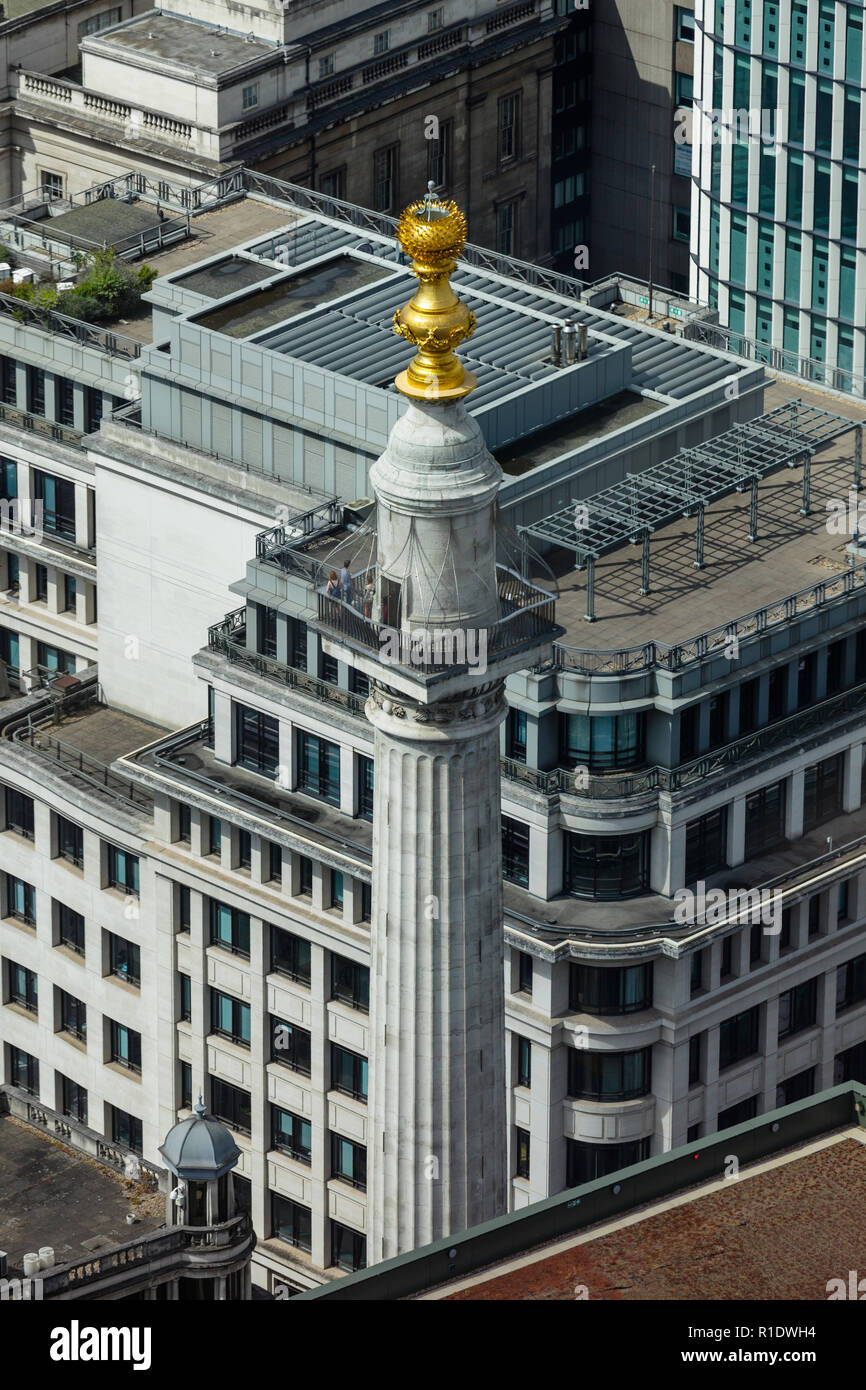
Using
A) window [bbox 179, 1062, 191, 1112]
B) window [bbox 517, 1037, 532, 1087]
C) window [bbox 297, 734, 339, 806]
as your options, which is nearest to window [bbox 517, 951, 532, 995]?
window [bbox 517, 1037, 532, 1087]

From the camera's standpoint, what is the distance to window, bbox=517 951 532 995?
160750mm

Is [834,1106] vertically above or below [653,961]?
above

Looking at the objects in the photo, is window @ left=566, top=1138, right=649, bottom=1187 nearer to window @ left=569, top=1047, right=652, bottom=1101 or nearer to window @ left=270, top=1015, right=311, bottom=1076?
window @ left=569, top=1047, right=652, bottom=1101

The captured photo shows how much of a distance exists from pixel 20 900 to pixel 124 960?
7.43 m

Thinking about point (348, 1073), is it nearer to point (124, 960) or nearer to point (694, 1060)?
point (124, 960)

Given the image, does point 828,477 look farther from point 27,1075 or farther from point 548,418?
point 27,1075

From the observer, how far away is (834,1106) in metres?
129

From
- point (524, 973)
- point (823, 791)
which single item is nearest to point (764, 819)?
point (823, 791)

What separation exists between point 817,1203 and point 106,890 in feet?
187

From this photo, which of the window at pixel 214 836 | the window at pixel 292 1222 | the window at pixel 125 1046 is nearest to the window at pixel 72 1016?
the window at pixel 125 1046

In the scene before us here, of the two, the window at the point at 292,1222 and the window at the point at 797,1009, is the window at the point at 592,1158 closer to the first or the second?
the window at the point at 797,1009

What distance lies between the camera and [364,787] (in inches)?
6452
